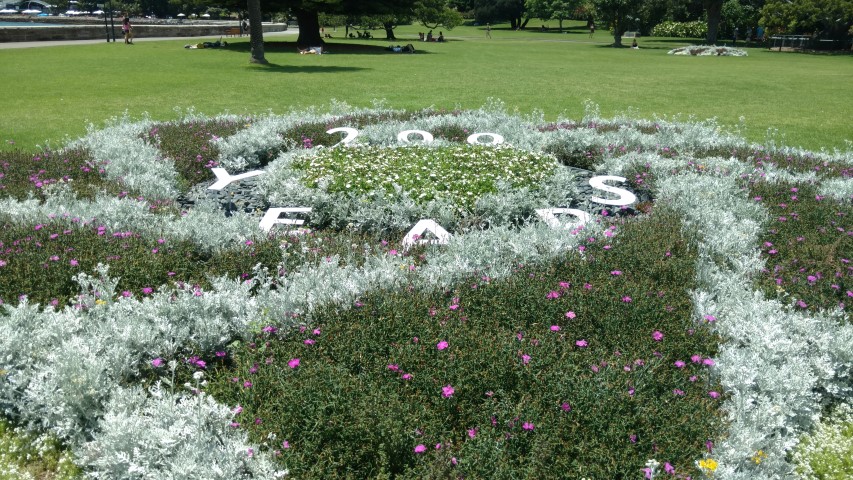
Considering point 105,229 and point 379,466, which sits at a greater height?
point 105,229

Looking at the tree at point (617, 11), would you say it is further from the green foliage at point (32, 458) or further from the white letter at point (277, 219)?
the green foliage at point (32, 458)

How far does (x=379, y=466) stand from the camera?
326cm

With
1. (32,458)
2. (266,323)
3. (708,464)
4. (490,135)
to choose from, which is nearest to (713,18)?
(490,135)

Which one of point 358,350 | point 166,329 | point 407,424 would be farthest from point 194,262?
point 407,424

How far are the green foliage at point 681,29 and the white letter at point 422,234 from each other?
5735cm

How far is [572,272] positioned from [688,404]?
1870 millimetres

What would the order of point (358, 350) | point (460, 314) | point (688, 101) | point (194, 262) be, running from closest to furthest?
point (358, 350), point (460, 314), point (194, 262), point (688, 101)

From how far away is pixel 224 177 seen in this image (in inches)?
340

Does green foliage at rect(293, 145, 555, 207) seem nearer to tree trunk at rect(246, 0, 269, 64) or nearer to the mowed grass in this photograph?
the mowed grass

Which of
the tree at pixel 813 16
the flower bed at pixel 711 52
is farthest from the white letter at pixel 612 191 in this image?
the tree at pixel 813 16

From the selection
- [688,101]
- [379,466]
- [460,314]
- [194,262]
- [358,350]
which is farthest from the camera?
[688,101]

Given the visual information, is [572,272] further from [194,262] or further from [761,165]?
[761,165]

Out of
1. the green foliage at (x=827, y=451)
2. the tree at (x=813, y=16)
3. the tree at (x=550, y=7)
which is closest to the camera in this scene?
the green foliage at (x=827, y=451)

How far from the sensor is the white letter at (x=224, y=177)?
833cm
